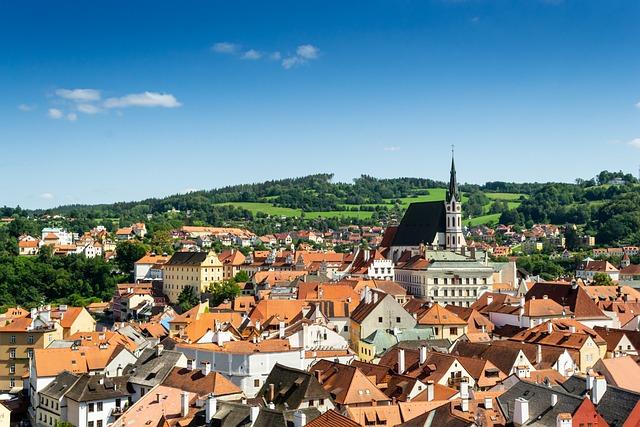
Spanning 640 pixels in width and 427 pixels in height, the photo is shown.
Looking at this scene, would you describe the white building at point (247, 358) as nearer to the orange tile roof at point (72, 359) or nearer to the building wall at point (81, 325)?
the orange tile roof at point (72, 359)

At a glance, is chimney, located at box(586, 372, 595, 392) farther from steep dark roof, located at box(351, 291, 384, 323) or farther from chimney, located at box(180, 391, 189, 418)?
steep dark roof, located at box(351, 291, 384, 323)

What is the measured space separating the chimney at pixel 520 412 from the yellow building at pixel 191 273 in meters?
75.9

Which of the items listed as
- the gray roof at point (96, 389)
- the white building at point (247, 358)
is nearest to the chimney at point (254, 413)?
the white building at point (247, 358)

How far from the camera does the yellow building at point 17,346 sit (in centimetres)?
7119

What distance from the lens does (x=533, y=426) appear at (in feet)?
130

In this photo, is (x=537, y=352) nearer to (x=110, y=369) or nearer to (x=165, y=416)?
(x=165, y=416)

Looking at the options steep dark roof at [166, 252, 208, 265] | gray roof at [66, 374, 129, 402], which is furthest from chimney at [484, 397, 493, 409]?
steep dark roof at [166, 252, 208, 265]

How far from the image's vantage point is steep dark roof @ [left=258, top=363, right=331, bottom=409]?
4522cm

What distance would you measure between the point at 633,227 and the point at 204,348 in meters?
144

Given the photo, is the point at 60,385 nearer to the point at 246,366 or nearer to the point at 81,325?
the point at 246,366

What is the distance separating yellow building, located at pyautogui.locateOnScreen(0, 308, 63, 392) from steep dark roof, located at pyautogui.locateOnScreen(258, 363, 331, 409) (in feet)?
103

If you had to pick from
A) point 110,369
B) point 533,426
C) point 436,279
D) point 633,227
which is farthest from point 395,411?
point 633,227

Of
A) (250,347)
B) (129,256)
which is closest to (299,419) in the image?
(250,347)

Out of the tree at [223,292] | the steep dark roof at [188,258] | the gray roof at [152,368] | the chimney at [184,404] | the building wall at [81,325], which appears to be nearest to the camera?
the chimney at [184,404]
